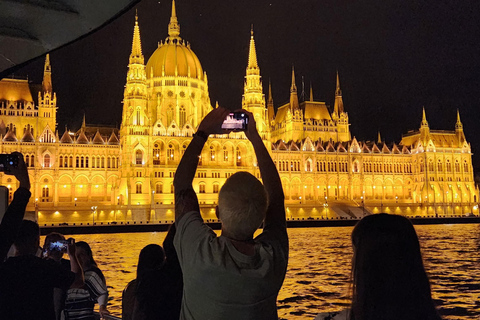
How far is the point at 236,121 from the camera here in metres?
3.49

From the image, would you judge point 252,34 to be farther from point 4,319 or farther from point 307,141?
point 4,319

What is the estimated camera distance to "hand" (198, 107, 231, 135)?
3223 millimetres

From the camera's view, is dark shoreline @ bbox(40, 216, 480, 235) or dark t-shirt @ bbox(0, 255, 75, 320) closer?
dark t-shirt @ bbox(0, 255, 75, 320)

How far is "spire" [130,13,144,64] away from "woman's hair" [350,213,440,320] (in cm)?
6132

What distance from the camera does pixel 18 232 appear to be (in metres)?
4.07

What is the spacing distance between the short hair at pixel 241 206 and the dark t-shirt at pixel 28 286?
1774 mm

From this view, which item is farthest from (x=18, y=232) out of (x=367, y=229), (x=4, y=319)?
(x=367, y=229)

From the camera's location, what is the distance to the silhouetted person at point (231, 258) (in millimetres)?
2678

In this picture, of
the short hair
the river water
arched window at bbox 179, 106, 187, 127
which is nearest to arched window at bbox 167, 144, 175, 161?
arched window at bbox 179, 106, 187, 127

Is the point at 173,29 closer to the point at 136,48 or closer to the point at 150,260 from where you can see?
the point at 136,48

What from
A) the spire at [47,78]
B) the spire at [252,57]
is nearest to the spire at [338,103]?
the spire at [252,57]

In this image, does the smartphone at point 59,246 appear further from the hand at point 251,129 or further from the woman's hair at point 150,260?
the hand at point 251,129

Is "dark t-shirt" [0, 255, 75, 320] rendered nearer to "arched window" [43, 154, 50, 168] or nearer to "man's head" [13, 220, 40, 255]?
"man's head" [13, 220, 40, 255]

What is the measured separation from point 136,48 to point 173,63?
5584 mm
